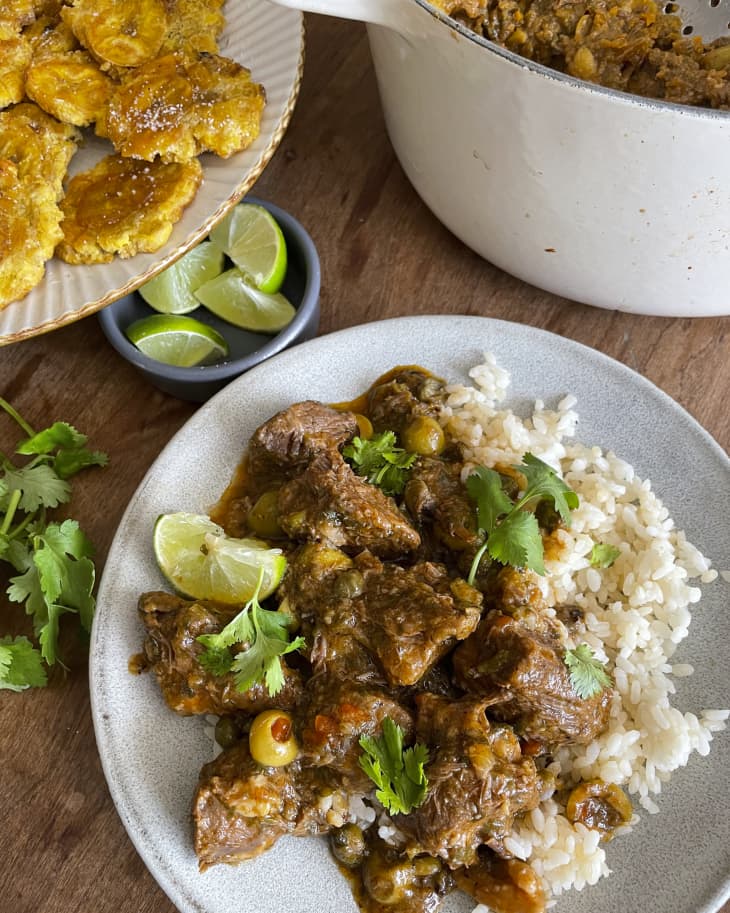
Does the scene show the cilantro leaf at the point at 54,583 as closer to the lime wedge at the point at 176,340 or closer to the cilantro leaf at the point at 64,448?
the cilantro leaf at the point at 64,448

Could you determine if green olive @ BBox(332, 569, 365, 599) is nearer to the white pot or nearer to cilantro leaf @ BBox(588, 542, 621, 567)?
cilantro leaf @ BBox(588, 542, 621, 567)

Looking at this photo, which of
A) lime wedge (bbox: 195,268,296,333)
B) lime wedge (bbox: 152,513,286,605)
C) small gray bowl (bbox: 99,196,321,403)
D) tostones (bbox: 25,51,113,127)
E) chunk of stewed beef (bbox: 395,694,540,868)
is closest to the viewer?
chunk of stewed beef (bbox: 395,694,540,868)

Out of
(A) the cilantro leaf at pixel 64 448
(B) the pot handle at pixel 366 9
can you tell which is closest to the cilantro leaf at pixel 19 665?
(A) the cilantro leaf at pixel 64 448

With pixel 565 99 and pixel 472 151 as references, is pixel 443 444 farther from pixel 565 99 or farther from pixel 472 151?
pixel 565 99

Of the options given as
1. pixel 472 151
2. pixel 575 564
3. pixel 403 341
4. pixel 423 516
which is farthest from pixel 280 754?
pixel 472 151

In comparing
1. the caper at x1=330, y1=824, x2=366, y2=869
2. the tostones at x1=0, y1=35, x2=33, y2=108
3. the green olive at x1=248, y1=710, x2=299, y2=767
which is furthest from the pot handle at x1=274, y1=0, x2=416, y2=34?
the caper at x1=330, y1=824, x2=366, y2=869

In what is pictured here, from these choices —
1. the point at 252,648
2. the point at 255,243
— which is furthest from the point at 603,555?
the point at 255,243

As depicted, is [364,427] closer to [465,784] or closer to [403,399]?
[403,399]
